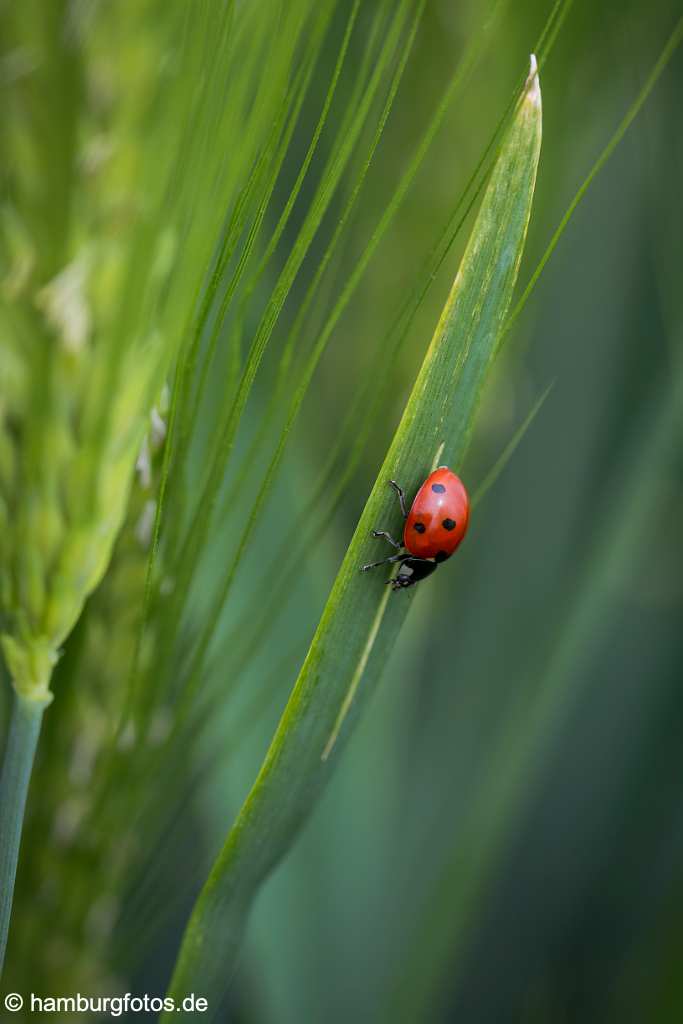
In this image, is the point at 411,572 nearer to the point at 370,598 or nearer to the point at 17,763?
the point at 370,598

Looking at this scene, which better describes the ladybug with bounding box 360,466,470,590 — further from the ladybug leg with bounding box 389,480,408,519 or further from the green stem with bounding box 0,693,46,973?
the green stem with bounding box 0,693,46,973

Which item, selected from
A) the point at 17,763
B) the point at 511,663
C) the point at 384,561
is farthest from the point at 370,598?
the point at 511,663

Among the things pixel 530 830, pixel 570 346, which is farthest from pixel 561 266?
pixel 530 830

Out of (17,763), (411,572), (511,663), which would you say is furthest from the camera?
(511,663)

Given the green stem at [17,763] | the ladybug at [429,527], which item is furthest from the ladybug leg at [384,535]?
the green stem at [17,763]

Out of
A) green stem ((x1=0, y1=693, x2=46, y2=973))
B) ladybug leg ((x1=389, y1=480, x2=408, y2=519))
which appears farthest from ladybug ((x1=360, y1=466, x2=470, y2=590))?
green stem ((x1=0, y1=693, x2=46, y2=973))

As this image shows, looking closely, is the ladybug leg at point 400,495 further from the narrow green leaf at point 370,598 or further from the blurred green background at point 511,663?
the blurred green background at point 511,663
